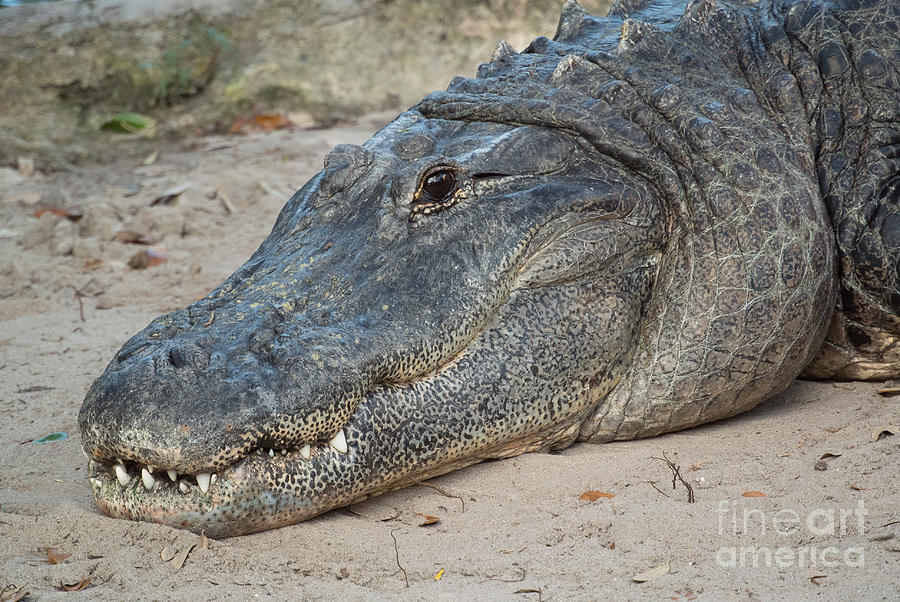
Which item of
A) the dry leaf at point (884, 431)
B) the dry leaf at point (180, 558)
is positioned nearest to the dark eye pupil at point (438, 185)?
the dry leaf at point (180, 558)

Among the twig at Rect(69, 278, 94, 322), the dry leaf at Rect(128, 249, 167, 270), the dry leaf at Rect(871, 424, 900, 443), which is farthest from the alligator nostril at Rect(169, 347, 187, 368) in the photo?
the dry leaf at Rect(128, 249, 167, 270)

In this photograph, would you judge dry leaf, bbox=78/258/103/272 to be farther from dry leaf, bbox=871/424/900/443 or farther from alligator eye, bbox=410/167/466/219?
dry leaf, bbox=871/424/900/443

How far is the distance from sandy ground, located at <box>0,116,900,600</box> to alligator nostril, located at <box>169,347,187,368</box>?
508 millimetres

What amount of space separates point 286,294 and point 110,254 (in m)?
3.68

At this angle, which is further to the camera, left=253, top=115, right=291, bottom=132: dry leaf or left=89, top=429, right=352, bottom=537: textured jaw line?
left=253, top=115, right=291, bottom=132: dry leaf

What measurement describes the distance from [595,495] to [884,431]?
3.96 ft

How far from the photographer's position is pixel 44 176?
7.83 metres

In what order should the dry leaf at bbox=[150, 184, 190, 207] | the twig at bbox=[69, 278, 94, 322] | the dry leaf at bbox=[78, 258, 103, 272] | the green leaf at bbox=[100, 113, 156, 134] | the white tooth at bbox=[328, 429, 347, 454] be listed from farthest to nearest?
the green leaf at bbox=[100, 113, 156, 134] → the dry leaf at bbox=[150, 184, 190, 207] → the dry leaf at bbox=[78, 258, 103, 272] → the twig at bbox=[69, 278, 94, 322] → the white tooth at bbox=[328, 429, 347, 454]

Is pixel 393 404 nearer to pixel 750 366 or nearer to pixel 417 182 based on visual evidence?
pixel 417 182

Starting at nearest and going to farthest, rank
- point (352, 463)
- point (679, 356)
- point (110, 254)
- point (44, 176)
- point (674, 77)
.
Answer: point (352, 463)
point (679, 356)
point (674, 77)
point (110, 254)
point (44, 176)

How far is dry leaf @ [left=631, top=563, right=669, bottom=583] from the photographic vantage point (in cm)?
261

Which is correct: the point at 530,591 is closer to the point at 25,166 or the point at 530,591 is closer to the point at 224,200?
the point at 224,200

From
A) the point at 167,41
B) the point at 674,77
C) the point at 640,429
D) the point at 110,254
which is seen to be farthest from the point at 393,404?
the point at 167,41

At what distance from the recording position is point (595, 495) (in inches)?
126
